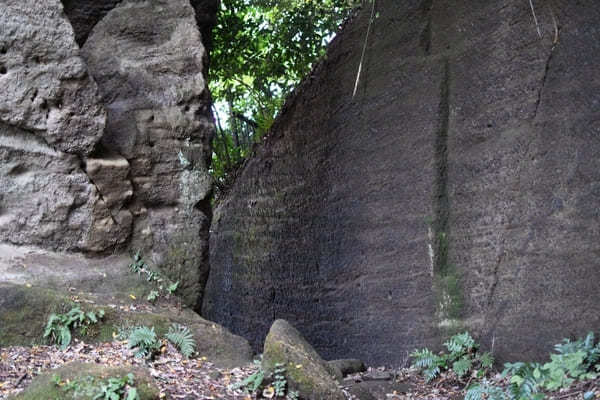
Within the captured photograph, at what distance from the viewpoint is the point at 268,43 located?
10.8 meters

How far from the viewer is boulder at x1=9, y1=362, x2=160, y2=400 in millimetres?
3996

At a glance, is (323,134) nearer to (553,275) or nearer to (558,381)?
(553,275)

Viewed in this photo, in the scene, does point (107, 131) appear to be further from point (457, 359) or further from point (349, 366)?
point (457, 359)

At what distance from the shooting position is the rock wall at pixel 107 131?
20.6 ft

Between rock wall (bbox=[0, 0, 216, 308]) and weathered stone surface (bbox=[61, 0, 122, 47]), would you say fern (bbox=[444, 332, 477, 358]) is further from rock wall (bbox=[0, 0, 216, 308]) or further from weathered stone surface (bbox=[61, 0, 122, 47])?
Result: weathered stone surface (bbox=[61, 0, 122, 47])

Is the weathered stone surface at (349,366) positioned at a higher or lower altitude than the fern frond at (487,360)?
lower

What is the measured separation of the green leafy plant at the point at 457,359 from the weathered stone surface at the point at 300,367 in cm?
144

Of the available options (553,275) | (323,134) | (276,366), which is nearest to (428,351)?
(553,275)

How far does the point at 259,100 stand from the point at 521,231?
6.64 m

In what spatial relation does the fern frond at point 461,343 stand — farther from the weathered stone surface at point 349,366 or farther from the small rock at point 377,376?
the weathered stone surface at point 349,366

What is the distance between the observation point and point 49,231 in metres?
6.35

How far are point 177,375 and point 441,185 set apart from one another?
303 cm

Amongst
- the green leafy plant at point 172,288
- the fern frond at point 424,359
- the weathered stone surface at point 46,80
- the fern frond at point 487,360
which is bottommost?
the fern frond at point 424,359

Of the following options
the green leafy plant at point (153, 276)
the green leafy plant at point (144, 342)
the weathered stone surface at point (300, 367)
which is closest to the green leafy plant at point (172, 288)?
the green leafy plant at point (153, 276)
